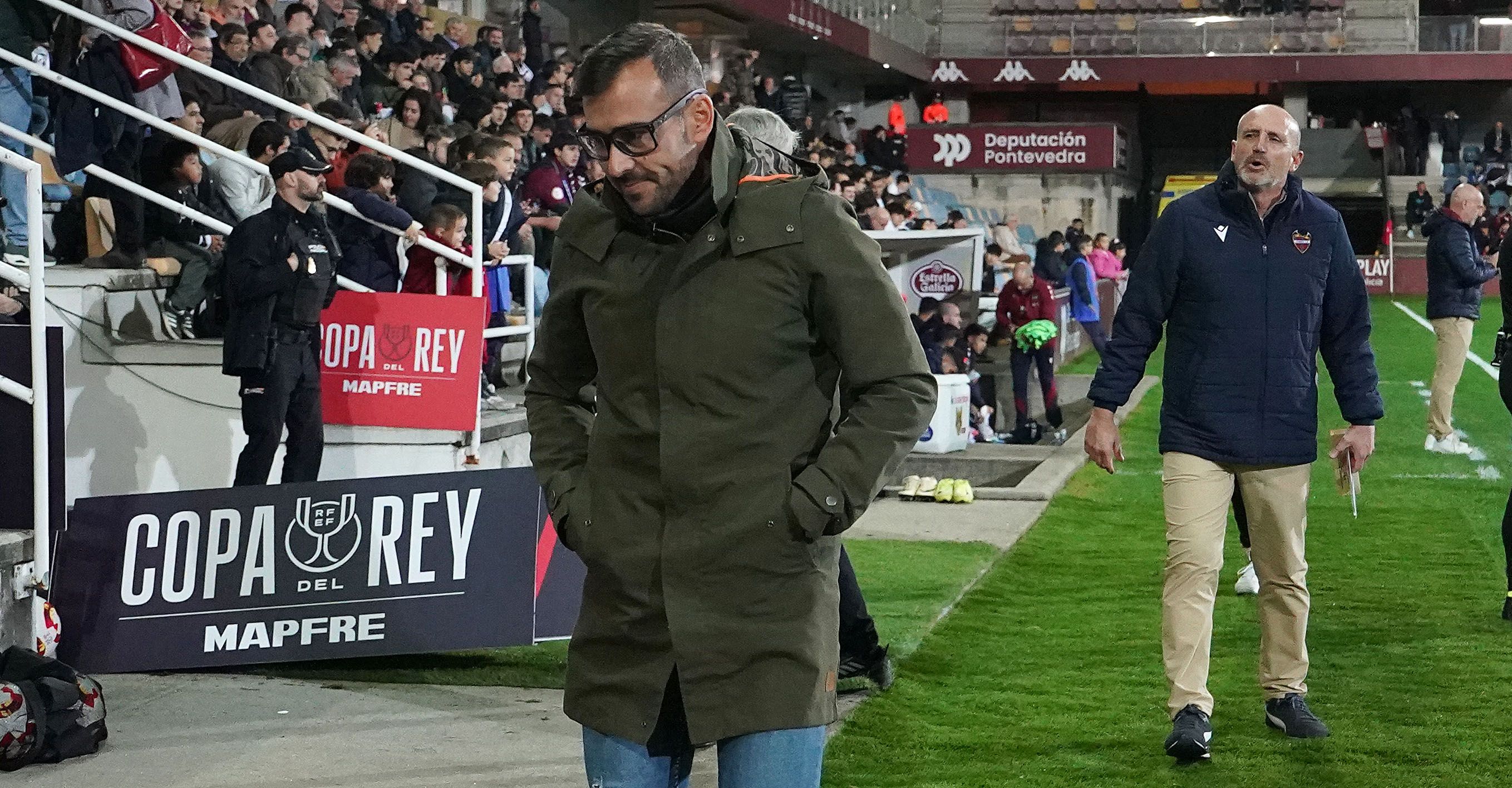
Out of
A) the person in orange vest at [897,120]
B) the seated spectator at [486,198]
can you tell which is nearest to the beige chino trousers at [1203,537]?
the seated spectator at [486,198]

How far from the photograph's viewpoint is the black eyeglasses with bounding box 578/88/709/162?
2.85 m

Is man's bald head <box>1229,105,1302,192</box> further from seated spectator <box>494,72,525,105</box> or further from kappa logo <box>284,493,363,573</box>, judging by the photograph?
seated spectator <box>494,72,525,105</box>

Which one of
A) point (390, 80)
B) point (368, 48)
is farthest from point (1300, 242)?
point (368, 48)

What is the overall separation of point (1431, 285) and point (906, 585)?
6.29 meters

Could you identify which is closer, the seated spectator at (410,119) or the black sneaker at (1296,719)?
the black sneaker at (1296,719)

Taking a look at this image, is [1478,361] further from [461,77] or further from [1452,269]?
[461,77]

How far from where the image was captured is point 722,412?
2900 millimetres

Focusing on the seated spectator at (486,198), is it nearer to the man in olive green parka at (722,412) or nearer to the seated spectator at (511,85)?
the seated spectator at (511,85)

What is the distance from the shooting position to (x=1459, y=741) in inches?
240

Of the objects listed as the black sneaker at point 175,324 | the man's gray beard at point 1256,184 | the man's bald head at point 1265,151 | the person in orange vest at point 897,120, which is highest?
the person in orange vest at point 897,120

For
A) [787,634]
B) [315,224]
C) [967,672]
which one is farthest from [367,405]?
[787,634]

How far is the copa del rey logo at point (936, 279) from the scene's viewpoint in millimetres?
18438

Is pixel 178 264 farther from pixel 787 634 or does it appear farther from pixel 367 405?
pixel 787 634

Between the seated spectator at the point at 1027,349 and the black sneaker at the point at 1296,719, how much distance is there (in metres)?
10.8
